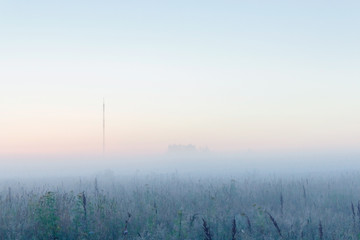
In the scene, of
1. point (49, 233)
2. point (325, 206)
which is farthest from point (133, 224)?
point (325, 206)

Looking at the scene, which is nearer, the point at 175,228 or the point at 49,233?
the point at 49,233

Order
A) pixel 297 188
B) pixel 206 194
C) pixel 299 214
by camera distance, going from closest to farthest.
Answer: pixel 299 214 → pixel 206 194 → pixel 297 188

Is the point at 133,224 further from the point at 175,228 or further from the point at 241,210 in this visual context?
the point at 241,210

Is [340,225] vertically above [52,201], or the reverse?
[52,201]

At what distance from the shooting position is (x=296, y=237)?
7.00m

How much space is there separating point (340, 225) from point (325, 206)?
288cm

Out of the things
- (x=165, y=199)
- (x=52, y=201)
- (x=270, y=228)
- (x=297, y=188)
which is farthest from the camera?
(x=297, y=188)

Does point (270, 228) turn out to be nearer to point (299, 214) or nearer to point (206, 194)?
point (299, 214)

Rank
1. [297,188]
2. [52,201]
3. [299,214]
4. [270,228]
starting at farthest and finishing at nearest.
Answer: [297,188], [299,214], [270,228], [52,201]

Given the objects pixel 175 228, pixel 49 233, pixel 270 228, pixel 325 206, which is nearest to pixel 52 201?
pixel 49 233

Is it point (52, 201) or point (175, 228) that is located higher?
point (52, 201)

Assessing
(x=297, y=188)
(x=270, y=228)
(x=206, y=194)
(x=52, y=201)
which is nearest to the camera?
(x=52, y=201)

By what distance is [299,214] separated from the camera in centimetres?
912

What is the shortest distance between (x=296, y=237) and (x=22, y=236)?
547 centimetres
